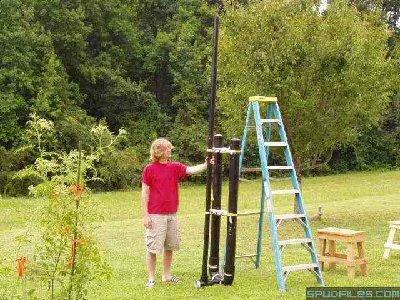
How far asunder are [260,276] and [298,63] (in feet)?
27.5

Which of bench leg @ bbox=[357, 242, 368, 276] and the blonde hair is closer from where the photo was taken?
the blonde hair

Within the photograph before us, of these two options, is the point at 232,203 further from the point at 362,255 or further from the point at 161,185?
the point at 362,255

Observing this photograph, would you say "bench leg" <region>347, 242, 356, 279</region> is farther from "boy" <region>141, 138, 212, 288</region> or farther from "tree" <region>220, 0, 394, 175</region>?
"tree" <region>220, 0, 394, 175</region>

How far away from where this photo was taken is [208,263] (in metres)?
9.73

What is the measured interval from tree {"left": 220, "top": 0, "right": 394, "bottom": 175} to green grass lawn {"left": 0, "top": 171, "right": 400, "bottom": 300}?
8.80ft

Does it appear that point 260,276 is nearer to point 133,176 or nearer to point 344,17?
point 344,17

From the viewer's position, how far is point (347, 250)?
9703 millimetres

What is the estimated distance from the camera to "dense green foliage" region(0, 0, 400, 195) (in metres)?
17.0

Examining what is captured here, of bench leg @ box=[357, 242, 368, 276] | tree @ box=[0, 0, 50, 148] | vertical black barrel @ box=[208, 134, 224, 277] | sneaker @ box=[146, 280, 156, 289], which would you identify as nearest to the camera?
vertical black barrel @ box=[208, 134, 224, 277]

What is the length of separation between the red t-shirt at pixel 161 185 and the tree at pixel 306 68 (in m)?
8.11

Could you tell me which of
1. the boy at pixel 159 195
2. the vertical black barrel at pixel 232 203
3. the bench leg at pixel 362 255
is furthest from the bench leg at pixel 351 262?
the boy at pixel 159 195

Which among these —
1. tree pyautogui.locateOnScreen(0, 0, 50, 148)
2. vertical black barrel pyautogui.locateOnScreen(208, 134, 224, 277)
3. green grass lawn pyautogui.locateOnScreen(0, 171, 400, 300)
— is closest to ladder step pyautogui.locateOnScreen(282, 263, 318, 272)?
green grass lawn pyautogui.locateOnScreen(0, 171, 400, 300)

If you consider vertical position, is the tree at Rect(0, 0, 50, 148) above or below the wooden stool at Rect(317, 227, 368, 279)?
above

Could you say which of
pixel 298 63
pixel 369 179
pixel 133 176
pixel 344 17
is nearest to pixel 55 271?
pixel 298 63
